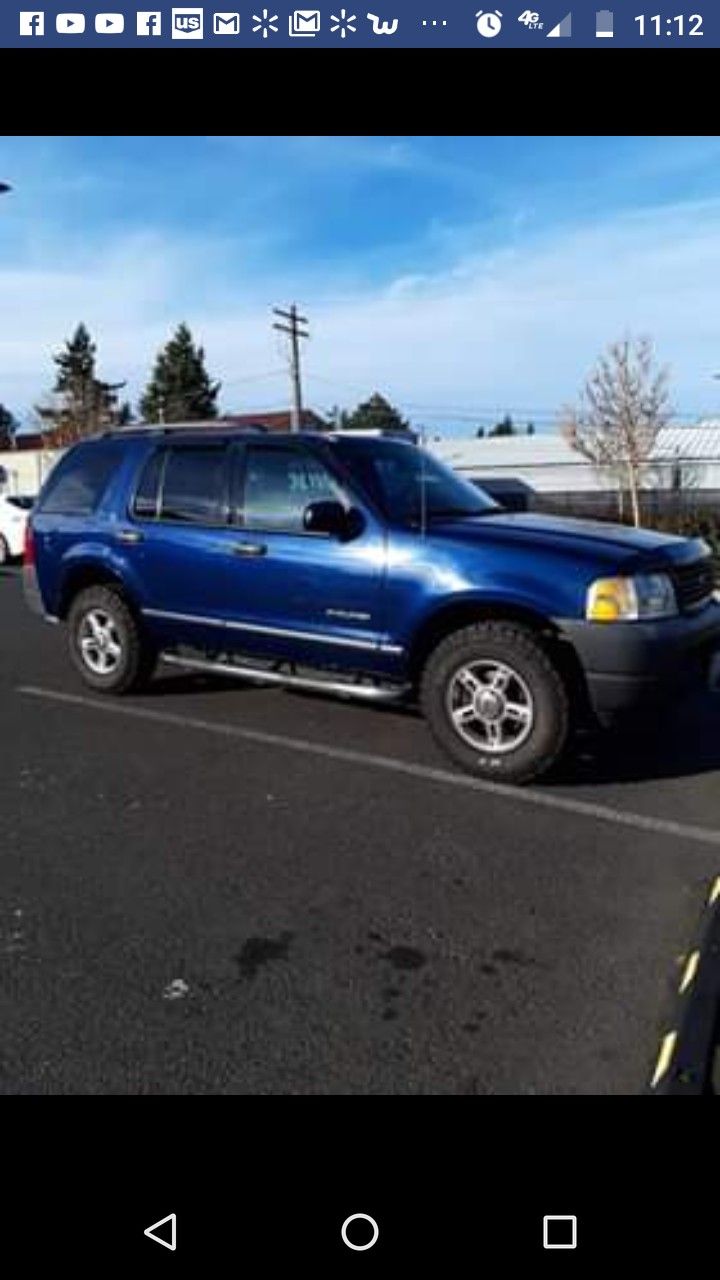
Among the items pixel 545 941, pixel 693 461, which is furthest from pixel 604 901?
pixel 693 461

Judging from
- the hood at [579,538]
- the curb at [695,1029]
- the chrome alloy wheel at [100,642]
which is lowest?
the curb at [695,1029]

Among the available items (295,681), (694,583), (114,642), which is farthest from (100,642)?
(694,583)

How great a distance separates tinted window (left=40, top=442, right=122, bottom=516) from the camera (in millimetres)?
6273

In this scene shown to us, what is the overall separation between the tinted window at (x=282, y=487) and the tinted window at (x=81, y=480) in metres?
1.24

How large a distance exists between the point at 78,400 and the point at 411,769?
64.5 metres

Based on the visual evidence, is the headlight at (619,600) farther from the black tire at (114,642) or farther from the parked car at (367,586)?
the black tire at (114,642)

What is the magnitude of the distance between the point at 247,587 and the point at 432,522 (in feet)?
3.79
